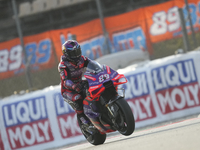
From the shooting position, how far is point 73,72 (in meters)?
6.79

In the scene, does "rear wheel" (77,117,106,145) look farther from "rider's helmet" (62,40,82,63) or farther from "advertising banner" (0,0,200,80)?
"advertising banner" (0,0,200,80)

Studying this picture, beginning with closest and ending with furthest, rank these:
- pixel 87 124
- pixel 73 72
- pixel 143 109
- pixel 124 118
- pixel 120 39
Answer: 1. pixel 124 118
2. pixel 73 72
3. pixel 87 124
4. pixel 143 109
5. pixel 120 39

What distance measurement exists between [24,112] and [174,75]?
3.58 metres

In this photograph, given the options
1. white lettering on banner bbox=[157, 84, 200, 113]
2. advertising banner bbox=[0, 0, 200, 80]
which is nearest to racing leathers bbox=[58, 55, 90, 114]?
white lettering on banner bbox=[157, 84, 200, 113]

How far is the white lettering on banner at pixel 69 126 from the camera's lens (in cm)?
930

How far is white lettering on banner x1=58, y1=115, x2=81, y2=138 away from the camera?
9305mm

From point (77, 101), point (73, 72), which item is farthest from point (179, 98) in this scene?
point (73, 72)

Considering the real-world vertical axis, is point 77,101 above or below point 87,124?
above

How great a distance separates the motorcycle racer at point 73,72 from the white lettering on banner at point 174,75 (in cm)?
261

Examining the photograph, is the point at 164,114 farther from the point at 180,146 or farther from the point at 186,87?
the point at 180,146

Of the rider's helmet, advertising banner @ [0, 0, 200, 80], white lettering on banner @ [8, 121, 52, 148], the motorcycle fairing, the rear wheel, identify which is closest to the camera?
the motorcycle fairing

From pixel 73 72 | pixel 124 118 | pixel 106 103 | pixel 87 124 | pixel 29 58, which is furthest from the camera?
pixel 29 58

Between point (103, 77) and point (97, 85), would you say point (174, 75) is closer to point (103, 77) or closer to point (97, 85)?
point (103, 77)

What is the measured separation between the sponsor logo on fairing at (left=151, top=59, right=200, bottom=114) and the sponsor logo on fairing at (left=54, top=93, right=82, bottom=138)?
196 cm
